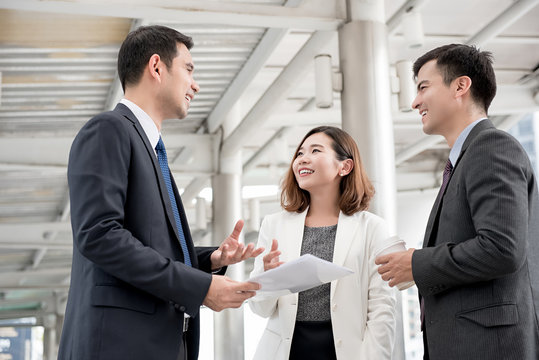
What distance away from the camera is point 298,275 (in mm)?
2648

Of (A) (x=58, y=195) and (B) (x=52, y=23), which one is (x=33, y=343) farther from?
(B) (x=52, y=23)

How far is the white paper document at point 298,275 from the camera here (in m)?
2.52

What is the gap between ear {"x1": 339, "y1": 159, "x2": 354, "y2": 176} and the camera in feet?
12.4

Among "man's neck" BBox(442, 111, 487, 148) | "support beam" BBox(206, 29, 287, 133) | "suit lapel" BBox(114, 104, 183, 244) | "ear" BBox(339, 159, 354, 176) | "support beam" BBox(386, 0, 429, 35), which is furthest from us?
"support beam" BBox(206, 29, 287, 133)

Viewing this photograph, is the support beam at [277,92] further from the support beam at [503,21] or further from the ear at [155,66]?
the ear at [155,66]

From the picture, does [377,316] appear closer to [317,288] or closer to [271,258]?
[317,288]

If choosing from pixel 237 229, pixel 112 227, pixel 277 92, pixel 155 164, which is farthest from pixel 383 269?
pixel 277 92

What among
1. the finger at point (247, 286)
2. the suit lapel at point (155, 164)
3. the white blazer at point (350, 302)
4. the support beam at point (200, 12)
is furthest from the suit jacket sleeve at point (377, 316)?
the support beam at point (200, 12)

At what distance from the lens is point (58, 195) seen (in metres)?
14.9

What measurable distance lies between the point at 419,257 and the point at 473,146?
0.45 metres

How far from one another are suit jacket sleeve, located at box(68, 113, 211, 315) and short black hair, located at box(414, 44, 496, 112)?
1.32 meters

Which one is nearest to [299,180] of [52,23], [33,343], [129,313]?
[129,313]

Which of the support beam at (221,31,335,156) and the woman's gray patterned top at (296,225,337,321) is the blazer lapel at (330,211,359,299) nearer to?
the woman's gray patterned top at (296,225,337,321)

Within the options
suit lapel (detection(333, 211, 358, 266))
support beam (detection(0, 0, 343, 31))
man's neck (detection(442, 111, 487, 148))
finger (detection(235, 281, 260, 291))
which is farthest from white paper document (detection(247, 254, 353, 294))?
support beam (detection(0, 0, 343, 31))
